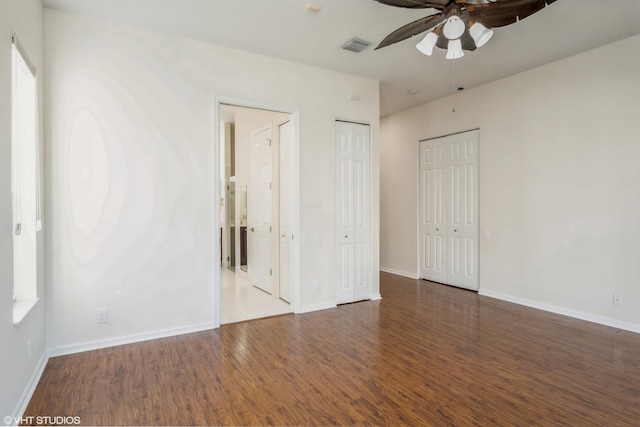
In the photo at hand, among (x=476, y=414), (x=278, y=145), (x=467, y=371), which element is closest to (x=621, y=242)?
(x=467, y=371)

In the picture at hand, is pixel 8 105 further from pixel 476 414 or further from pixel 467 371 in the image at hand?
pixel 467 371

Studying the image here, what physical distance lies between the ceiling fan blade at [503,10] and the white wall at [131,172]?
237cm

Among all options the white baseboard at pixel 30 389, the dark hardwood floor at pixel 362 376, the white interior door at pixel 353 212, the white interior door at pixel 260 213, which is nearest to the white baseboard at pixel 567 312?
the dark hardwood floor at pixel 362 376

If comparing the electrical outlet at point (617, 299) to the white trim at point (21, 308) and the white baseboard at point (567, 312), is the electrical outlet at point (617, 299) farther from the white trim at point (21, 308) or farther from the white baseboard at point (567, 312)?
the white trim at point (21, 308)

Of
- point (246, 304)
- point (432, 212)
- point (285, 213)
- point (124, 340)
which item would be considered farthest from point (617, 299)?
point (124, 340)

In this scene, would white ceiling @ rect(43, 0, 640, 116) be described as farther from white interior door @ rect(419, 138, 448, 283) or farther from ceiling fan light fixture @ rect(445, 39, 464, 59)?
white interior door @ rect(419, 138, 448, 283)

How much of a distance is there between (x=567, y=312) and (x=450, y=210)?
2.18 meters

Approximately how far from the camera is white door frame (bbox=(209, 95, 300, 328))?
3.81m

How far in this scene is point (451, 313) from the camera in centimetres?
434

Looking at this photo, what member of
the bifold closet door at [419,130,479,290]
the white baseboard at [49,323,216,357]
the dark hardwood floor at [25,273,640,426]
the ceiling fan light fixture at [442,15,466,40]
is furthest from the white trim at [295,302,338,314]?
the ceiling fan light fixture at [442,15,466,40]

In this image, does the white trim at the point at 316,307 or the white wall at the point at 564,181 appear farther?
the white trim at the point at 316,307

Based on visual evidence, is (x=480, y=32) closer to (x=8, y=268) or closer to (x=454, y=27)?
(x=454, y=27)

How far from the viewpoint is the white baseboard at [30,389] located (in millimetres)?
2174

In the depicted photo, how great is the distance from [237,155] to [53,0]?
12.3ft
